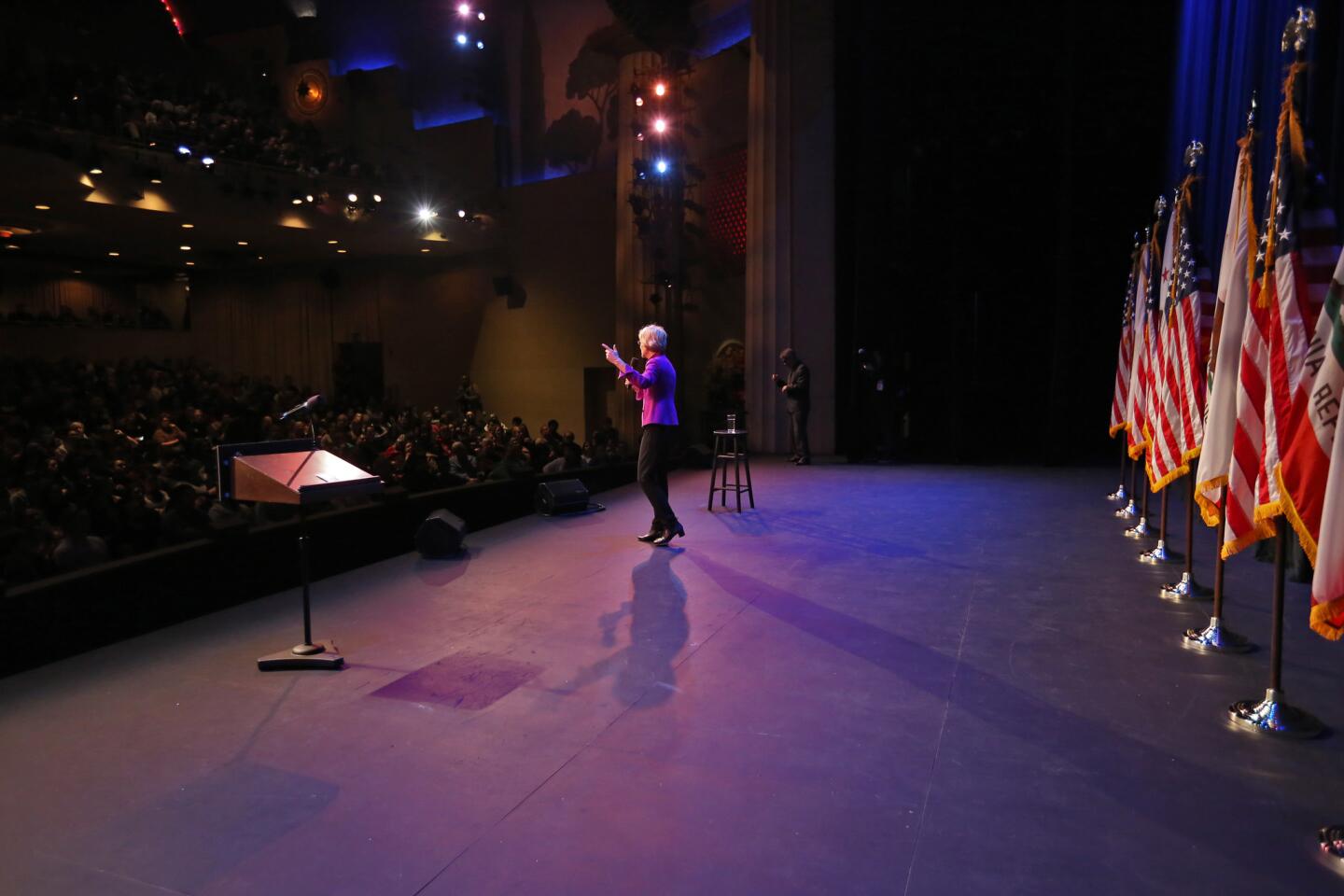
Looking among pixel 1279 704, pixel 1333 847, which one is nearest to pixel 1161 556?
pixel 1279 704

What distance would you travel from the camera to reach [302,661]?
14.8ft

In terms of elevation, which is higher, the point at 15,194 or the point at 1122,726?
the point at 15,194

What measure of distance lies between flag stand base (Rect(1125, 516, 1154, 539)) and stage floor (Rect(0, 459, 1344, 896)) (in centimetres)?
128

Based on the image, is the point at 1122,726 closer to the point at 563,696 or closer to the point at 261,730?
the point at 563,696

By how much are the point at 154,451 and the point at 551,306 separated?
10.8 m

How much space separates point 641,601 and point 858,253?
966 centimetres

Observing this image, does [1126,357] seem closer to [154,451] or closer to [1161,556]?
[1161,556]

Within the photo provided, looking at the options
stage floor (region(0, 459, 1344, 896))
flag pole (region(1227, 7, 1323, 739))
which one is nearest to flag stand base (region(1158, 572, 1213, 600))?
stage floor (region(0, 459, 1344, 896))

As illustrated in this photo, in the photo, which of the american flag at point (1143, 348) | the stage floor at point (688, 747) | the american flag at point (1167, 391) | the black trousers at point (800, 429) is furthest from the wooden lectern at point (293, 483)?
the black trousers at point (800, 429)

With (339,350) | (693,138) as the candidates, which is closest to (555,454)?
(693,138)

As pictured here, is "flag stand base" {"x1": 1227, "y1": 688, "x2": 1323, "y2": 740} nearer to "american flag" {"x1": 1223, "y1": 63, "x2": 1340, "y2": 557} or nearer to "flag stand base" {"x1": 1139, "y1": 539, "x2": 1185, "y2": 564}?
"american flag" {"x1": 1223, "y1": 63, "x2": 1340, "y2": 557}

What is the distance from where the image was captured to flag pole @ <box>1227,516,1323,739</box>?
3479mm

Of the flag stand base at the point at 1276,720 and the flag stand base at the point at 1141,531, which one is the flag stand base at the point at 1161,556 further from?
the flag stand base at the point at 1276,720

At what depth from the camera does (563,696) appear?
159 inches
